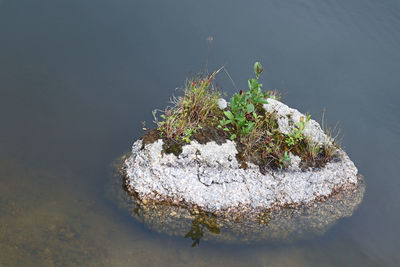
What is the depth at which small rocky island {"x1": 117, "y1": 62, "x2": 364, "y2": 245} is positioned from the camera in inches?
224

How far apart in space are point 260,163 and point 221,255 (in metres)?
1.67

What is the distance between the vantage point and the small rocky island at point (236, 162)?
5.68 meters

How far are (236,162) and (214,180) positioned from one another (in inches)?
19.8

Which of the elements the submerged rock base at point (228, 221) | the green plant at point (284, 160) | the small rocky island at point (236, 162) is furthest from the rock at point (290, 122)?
the submerged rock base at point (228, 221)

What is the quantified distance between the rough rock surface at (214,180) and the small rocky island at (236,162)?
16 millimetres

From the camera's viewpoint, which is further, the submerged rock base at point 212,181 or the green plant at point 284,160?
the green plant at point 284,160

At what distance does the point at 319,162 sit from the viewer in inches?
251

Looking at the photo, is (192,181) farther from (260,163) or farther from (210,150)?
(260,163)

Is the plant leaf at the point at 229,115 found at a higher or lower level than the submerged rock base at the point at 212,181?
higher

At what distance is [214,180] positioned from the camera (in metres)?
5.77

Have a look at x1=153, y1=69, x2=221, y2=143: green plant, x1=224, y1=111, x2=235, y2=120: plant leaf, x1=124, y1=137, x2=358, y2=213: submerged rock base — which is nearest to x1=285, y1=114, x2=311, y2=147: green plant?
x1=124, y1=137, x2=358, y2=213: submerged rock base

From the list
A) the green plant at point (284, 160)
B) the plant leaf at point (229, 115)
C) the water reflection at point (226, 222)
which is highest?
the plant leaf at point (229, 115)

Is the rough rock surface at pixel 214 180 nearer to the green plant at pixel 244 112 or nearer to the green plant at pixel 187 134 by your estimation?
the green plant at pixel 187 134

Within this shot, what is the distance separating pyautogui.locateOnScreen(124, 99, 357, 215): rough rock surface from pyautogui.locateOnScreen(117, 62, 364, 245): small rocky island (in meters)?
0.02
